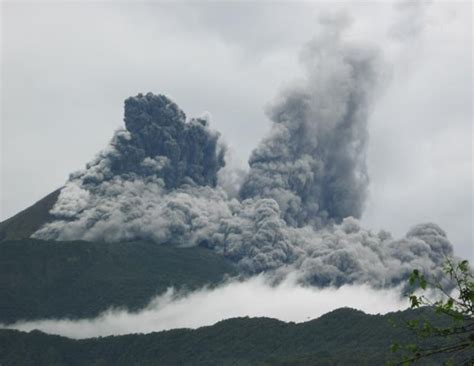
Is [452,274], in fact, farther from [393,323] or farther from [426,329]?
[393,323]

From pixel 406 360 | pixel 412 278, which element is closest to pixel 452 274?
pixel 412 278

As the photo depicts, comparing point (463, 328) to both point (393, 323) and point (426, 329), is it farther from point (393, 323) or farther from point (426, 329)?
point (393, 323)

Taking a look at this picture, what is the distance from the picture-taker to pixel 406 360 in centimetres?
1084

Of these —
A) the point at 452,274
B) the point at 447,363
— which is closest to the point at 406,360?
the point at 447,363

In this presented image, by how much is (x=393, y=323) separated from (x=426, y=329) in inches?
61.6

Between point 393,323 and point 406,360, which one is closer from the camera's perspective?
point 406,360

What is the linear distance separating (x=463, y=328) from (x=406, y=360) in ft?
2.73

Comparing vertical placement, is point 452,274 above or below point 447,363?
above

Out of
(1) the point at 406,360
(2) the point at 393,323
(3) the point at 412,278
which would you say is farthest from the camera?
(2) the point at 393,323

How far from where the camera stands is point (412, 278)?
37.9 feet

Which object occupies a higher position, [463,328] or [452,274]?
[452,274]

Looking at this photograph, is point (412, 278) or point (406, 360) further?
point (412, 278)

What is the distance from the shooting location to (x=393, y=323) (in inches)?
502

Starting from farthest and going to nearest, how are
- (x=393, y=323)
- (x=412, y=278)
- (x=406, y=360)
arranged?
(x=393, y=323), (x=412, y=278), (x=406, y=360)
